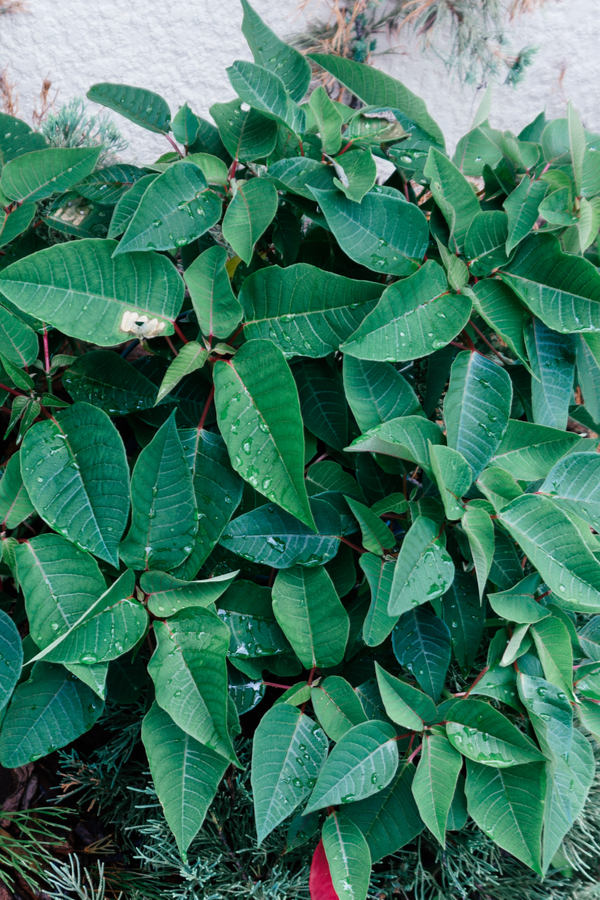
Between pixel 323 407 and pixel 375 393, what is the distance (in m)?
0.06

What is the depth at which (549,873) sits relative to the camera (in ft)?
2.60

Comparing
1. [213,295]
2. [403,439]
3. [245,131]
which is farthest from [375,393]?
[245,131]

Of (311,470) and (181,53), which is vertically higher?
(181,53)

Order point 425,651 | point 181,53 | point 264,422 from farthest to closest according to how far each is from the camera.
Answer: point 181,53 → point 425,651 → point 264,422

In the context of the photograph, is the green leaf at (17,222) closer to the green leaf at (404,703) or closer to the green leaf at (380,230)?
the green leaf at (380,230)

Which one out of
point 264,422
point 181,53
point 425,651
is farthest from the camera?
point 181,53

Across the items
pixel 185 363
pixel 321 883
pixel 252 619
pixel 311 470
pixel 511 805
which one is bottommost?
pixel 321 883

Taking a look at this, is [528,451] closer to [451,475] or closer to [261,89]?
[451,475]

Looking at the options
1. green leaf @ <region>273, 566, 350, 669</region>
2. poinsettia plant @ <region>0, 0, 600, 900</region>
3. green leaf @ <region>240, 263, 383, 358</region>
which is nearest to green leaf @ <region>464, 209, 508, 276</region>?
poinsettia plant @ <region>0, 0, 600, 900</region>

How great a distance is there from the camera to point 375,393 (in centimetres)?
53

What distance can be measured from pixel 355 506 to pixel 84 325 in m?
0.27

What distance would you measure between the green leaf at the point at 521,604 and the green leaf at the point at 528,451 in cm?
9

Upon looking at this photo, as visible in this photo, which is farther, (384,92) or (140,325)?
(384,92)

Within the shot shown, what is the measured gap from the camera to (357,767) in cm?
51
